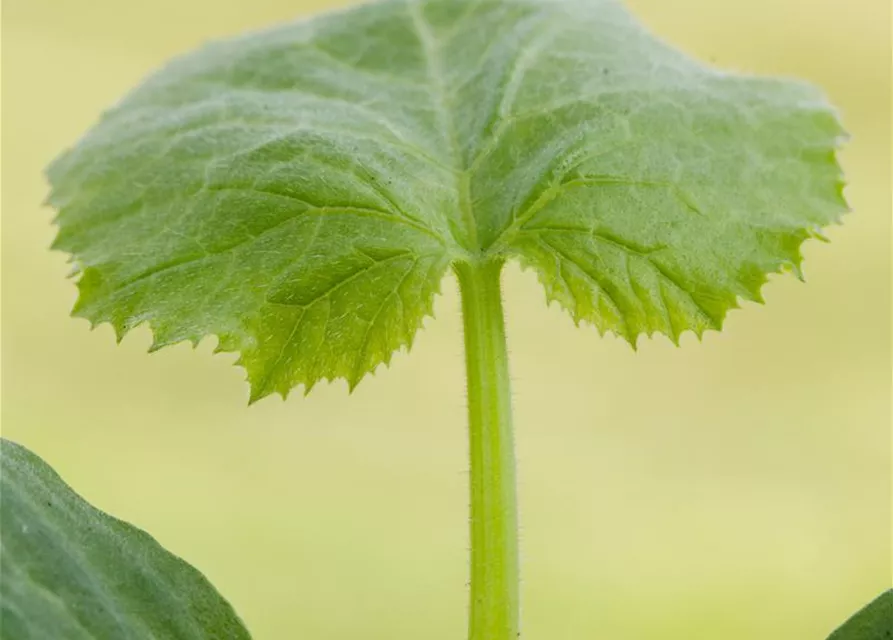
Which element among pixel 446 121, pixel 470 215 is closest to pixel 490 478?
pixel 470 215

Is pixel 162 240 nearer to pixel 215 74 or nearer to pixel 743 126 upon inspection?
pixel 215 74

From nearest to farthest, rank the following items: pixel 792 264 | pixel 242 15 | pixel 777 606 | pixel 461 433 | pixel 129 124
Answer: pixel 792 264 < pixel 129 124 < pixel 777 606 < pixel 461 433 < pixel 242 15

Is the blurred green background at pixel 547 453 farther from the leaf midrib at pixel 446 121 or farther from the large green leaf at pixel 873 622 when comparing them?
the large green leaf at pixel 873 622

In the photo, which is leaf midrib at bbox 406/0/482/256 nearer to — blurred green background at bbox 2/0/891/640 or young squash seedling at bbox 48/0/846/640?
young squash seedling at bbox 48/0/846/640

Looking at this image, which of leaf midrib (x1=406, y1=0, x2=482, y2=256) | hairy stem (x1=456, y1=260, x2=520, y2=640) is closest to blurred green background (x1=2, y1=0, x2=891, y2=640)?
leaf midrib (x1=406, y1=0, x2=482, y2=256)

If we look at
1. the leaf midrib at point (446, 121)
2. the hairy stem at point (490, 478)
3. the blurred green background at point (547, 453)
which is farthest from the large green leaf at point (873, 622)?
the blurred green background at point (547, 453)

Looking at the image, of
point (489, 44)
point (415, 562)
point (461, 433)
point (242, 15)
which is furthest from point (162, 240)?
point (242, 15)

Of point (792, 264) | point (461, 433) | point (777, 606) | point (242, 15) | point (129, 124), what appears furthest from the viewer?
point (242, 15)
